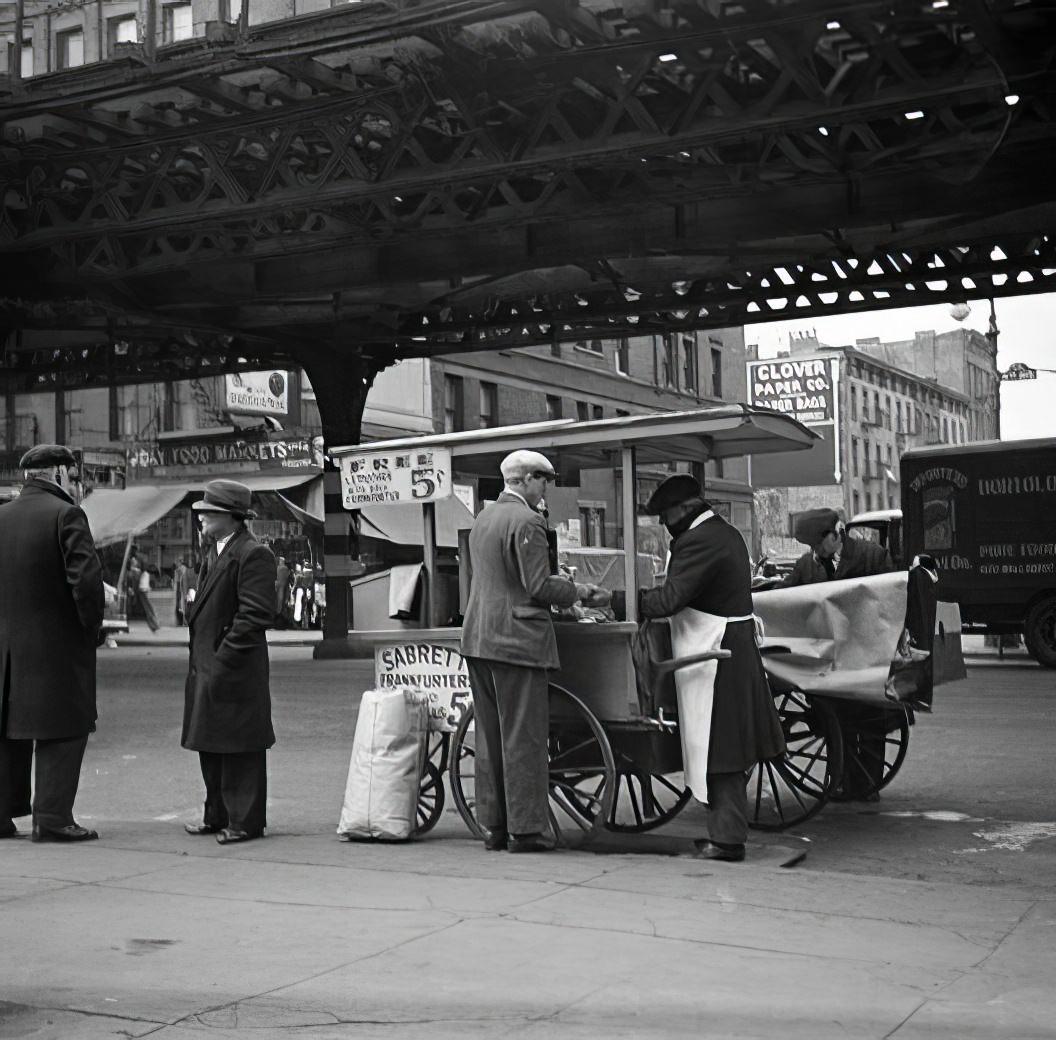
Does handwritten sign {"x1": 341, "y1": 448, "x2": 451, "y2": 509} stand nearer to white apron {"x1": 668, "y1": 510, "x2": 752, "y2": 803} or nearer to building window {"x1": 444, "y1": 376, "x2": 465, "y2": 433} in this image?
white apron {"x1": 668, "y1": 510, "x2": 752, "y2": 803}

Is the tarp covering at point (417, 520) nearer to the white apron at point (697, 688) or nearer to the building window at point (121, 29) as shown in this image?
the white apron at point (697, 688)

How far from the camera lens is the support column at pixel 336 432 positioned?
2705 centimetres

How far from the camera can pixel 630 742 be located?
8359mm

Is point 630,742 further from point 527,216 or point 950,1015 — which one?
point 527,216

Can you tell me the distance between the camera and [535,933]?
6.05 metres

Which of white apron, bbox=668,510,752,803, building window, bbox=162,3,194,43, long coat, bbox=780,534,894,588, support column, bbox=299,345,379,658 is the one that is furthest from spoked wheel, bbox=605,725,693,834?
building window, bbox=162,3,194,43

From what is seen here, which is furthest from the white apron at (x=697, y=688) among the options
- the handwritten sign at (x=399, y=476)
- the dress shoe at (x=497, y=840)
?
the handwritten sign at (x=399, y=476)

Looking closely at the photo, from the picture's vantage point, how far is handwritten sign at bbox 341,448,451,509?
8977 millimetres

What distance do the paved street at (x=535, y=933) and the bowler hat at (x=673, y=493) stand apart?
1733 mm

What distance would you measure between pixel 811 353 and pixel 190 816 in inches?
3273

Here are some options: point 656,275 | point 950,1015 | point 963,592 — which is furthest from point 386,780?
point 963,592

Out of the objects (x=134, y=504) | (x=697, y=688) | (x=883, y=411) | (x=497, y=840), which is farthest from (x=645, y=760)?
(x=883, y=411)

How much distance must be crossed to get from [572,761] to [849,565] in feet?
7.47

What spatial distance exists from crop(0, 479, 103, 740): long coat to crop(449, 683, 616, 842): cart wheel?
2037mm
